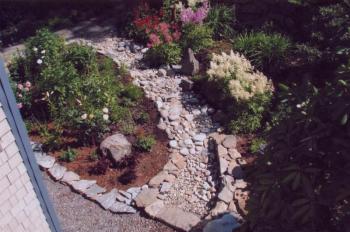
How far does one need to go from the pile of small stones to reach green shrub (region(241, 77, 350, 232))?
141 centimetres

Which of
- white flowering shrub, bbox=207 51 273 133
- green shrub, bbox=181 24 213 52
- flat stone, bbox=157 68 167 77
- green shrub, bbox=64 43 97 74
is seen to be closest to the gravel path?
white flowering shrub, bbox=207 51 273 133

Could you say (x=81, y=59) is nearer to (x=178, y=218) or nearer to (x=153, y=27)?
(x=153, y=27)

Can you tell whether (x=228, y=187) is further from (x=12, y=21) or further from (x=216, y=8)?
(x=12, y=21)

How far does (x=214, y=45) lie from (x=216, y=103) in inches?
59.5

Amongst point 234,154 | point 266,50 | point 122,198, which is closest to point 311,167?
point 234,154

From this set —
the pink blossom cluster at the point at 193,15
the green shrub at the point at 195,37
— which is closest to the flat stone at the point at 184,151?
the green shrub at the point at 195,37

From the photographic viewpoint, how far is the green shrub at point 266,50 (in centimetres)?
693

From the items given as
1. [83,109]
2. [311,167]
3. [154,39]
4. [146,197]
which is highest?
[311,167]

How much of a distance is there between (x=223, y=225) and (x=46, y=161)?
2646 millimetres

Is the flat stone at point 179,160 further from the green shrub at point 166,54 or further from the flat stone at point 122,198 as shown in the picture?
the green shrub at point 166,54

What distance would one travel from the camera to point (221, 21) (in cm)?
806

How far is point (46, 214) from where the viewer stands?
4.46m

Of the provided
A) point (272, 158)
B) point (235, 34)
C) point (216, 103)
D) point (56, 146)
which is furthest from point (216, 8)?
point (272, 158)

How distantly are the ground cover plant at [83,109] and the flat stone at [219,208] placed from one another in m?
1.05
